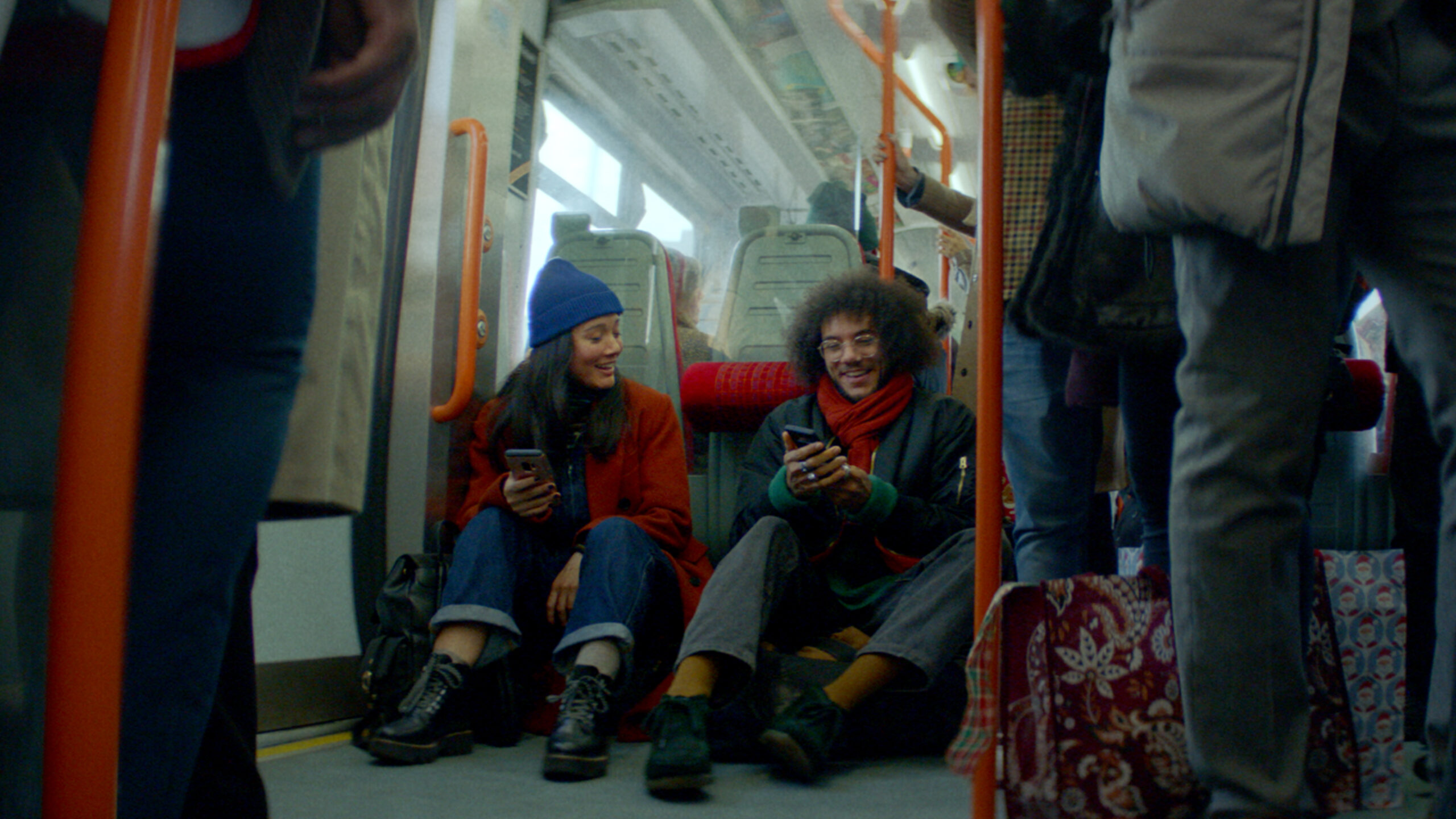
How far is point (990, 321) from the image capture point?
107 centimetres

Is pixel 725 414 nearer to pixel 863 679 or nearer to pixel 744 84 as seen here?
pixel 863 679

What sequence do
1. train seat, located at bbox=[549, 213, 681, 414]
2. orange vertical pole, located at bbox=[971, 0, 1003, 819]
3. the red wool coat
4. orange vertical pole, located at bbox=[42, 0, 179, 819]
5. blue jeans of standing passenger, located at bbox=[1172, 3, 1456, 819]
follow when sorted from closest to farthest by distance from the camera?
1. orange vertical pole, located at bbox=[42, 0, 179, 819]
2. blue jeans of standing passenger, located at bbox=[1172, 3, 1456, 819]
3. orange vertical pole, located at bbox=[971, 0, 1003, 819]
4. the red wool coat
5. train seat, located at bbox=[549, 213, 681, 414]

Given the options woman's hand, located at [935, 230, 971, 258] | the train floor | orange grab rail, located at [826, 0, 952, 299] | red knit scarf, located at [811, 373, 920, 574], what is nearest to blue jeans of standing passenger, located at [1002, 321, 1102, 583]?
the train floor

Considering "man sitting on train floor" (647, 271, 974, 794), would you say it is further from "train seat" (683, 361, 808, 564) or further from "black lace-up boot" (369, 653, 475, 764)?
"black lace-up boot" (369, 653, 475, 764)

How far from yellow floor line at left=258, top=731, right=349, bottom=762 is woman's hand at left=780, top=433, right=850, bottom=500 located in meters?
0.94

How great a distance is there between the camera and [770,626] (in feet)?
5.96

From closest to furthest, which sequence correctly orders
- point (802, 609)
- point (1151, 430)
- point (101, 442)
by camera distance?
point (101, 442), point (1151, 430), point (802, 609)

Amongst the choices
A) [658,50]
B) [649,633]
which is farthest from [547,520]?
[658,50]

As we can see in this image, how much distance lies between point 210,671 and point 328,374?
0.19m

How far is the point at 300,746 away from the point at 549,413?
1.30 metres

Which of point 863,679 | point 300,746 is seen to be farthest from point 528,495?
point 300,746

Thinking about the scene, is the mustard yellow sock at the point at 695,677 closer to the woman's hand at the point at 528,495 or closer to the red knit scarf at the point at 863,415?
the red knit scarf at the point at 863,415

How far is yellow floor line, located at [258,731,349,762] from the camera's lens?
752 mm

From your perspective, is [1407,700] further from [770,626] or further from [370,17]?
[370,17]
